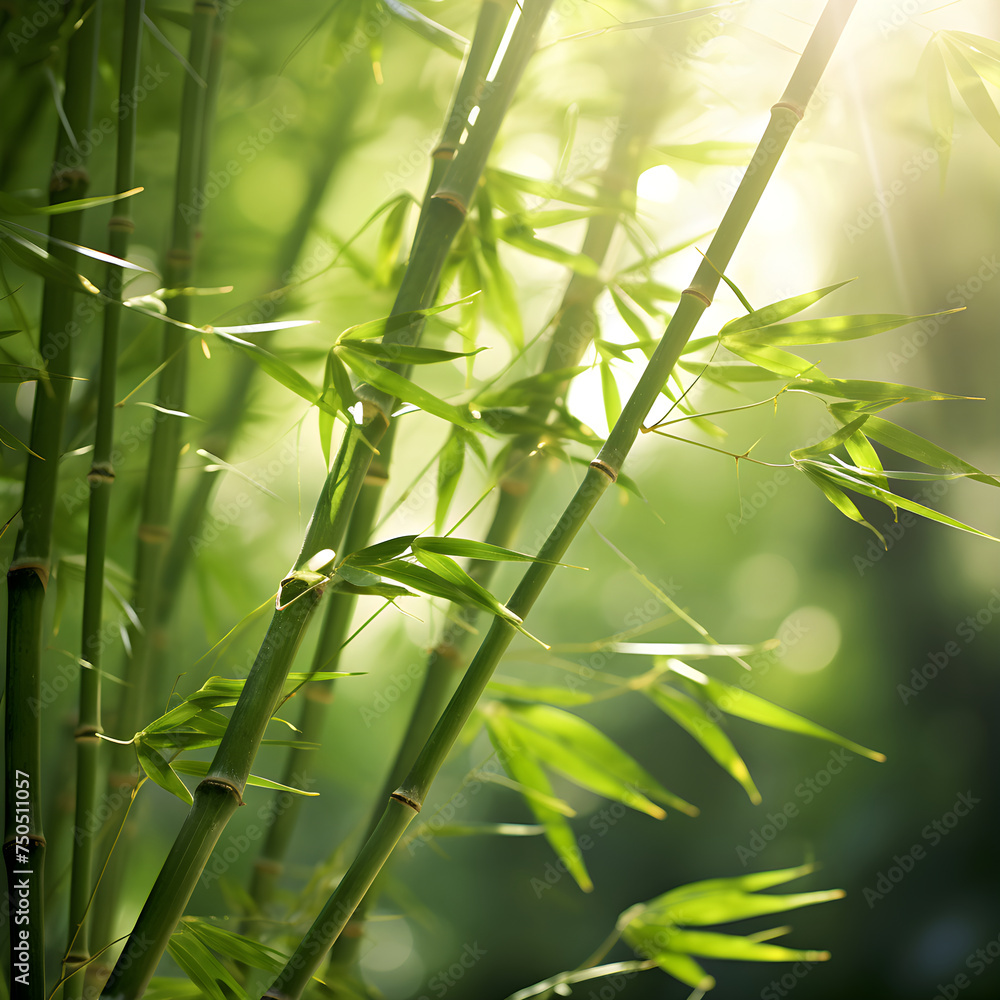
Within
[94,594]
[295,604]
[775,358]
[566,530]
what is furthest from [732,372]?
[94,594]

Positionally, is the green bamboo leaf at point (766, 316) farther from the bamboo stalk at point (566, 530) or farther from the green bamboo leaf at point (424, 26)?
the green bamboo leaf at point (424, 26)

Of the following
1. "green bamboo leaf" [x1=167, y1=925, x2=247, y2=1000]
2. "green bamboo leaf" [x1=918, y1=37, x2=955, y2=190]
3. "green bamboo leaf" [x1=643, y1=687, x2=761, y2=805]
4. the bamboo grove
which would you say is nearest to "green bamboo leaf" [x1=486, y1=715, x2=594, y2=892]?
the bamboo grove

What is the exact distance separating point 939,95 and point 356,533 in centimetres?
42

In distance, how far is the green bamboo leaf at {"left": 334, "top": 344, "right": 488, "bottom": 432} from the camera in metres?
0.33

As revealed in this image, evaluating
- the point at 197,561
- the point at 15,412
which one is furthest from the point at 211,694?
the point at 15,412

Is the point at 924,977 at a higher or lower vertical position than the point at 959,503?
lower

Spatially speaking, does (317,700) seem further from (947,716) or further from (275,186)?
(947,716)

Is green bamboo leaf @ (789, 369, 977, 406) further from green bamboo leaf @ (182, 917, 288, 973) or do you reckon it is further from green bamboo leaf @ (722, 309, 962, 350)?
green bamboo leaf @ (182, 917, 288, 973)

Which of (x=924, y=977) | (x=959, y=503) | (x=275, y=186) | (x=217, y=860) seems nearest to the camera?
(x=275, y=186)

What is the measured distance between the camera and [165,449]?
1.70 feet

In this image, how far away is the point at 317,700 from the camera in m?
0.60

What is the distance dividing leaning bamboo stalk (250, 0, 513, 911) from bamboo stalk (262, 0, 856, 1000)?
0.32 feet

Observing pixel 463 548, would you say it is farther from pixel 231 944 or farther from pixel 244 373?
pixel 244 373

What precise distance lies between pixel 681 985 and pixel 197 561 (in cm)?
160
